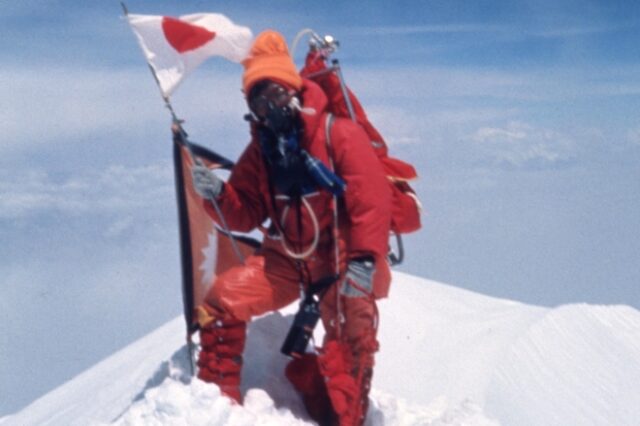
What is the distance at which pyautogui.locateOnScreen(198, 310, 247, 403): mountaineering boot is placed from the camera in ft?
11.6

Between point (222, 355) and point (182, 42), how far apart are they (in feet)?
5.38

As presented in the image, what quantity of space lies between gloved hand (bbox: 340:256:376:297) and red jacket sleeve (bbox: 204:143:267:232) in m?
0.72

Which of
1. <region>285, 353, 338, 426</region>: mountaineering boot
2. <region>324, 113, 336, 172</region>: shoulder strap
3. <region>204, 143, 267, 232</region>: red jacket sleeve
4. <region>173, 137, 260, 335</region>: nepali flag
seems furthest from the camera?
<region>173, 137, 260, 335</region>: nepali flag

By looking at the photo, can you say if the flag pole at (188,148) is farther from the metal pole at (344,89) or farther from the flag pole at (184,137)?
the metal pole at (344,89)

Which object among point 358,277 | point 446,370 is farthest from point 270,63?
point 446,370

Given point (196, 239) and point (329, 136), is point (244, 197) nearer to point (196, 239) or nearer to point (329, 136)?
point (196, 239)

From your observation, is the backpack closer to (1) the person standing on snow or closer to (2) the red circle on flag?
(1) the person standing on snow

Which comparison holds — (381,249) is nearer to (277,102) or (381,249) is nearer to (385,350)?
(277,102)

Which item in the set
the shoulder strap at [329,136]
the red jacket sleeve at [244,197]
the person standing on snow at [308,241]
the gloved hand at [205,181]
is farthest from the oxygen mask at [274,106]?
the gloved hand at [205,181]

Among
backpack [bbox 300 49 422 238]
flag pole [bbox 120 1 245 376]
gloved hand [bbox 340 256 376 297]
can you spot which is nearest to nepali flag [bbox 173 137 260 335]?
flag pole [bbox 120 1 245 376]

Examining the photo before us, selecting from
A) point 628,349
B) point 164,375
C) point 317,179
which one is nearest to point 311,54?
point 317,179

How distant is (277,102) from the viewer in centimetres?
357

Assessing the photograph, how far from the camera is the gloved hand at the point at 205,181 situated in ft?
12.1

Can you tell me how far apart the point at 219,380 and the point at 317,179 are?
112 centimetres
